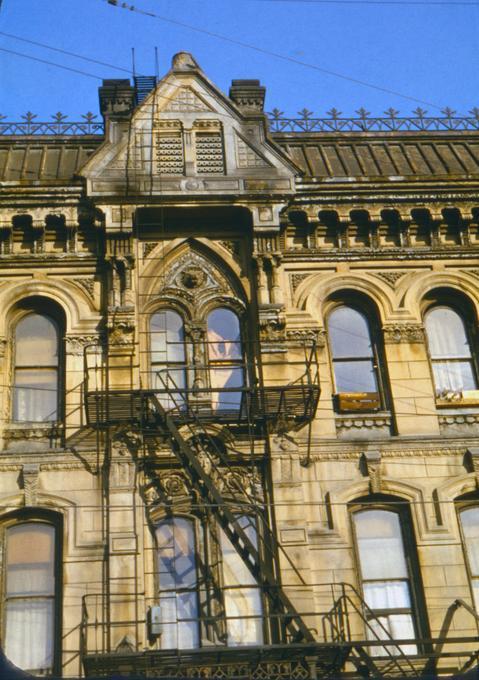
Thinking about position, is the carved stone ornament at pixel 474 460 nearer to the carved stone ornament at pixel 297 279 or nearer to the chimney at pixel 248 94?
the carved stone ornament at pixel 297 279

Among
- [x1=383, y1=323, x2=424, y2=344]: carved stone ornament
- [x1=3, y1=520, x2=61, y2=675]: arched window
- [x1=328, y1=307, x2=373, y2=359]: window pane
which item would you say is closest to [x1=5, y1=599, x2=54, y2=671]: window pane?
[x1=3, y1=520, x2=61, y2=675]: arched window

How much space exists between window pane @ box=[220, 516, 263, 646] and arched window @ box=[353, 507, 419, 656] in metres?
1.80

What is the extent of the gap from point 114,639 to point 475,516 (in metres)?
6.58

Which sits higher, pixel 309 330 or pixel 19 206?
pixel 19 206

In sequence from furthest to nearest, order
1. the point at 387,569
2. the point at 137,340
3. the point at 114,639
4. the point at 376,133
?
the point at 376,133 → the point at 137,340 → the point at 387,569 → the point at 114,639

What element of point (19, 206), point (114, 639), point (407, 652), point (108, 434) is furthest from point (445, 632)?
point (19, 206)

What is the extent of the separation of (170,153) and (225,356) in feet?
13.9

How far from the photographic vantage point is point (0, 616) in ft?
58.4

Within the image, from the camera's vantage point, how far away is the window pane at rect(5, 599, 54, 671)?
17609mm

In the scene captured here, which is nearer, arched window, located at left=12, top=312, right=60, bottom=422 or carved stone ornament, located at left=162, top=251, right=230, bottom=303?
arched window, located at left=12, top=312, right=60, bottom=422

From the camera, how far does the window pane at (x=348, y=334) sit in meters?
20.8

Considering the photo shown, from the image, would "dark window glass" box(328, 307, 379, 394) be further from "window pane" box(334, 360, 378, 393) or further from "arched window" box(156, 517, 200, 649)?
"arched window" box(156, 517, 200, 649)

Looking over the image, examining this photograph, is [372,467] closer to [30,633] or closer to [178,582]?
[178,582]

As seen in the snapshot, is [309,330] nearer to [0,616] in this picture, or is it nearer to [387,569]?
[387,569]
